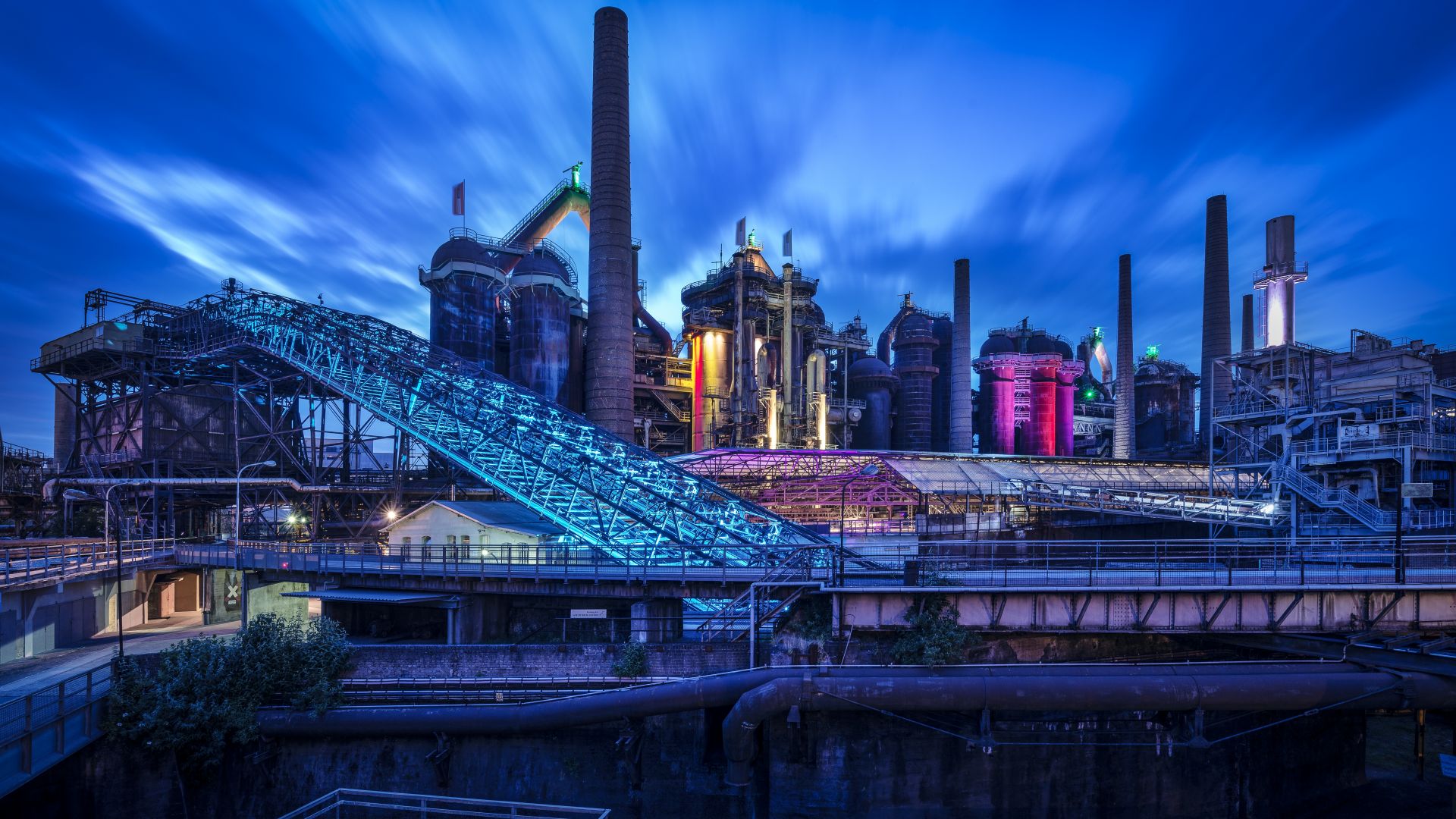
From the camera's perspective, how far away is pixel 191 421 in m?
40.1

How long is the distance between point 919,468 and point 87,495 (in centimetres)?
4927

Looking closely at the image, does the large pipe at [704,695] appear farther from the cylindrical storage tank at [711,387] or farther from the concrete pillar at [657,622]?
the cylindrical storage tank at [711,387]

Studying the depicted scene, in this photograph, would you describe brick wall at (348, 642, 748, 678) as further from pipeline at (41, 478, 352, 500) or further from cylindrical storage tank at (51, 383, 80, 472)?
cylindrical storage tank at (51, 383, 80, 472)

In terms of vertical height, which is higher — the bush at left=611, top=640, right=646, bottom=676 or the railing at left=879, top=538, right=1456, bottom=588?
the railing at left=879, top=538, right=1456, bottom=588

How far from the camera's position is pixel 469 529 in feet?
95.8

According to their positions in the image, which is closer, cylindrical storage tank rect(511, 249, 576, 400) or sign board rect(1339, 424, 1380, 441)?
sign board rect(1339, 424, 1380, 441)

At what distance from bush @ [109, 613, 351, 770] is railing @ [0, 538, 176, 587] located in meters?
8.30

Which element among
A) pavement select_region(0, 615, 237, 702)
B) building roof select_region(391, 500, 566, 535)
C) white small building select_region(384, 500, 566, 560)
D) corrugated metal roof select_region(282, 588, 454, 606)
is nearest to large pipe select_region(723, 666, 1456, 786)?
corrugated metal roof select_region(282, 588, 454, 606)

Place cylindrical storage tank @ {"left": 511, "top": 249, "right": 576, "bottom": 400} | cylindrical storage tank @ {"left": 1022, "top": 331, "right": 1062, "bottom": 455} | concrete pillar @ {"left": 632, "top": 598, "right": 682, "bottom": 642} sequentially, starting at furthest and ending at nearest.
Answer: cylindrical storage tank @ {"left": 1022, "top": 331, "right": 1062, "bottom": 455} < cylindrical storage tank @ {"left": 511, "top": 249, "right": 576, "bottom": 400} < concrete pillar @ {"left": 632, "top": 598, "right": 682, "bottom": 642}

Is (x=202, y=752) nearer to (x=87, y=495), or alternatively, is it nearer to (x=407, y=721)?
(x=407, y=721)

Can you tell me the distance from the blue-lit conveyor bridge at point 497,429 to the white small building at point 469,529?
4.54ft

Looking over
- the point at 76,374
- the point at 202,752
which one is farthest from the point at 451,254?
the point at 202,752

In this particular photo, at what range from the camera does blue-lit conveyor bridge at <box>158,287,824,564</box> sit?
2781 cm

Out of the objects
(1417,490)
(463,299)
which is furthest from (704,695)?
(463,299)
